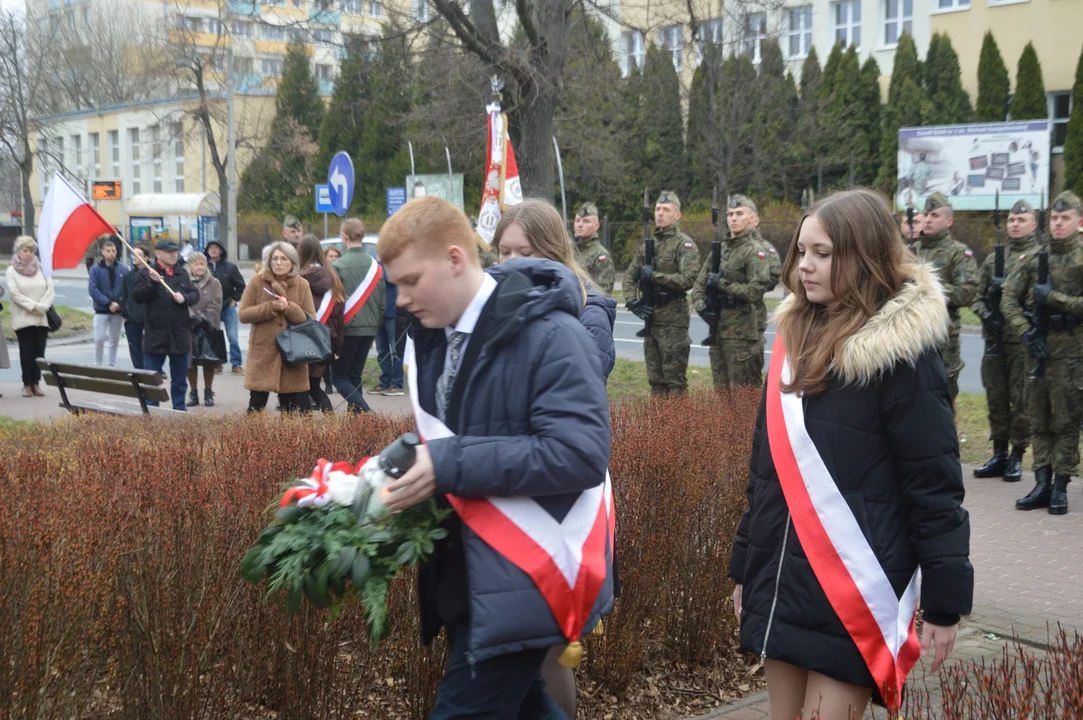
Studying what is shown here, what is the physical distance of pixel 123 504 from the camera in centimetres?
393

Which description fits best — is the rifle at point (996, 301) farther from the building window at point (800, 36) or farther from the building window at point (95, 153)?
the building window at point (95, 153)

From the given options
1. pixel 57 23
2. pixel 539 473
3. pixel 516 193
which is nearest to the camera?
pixel 539 473

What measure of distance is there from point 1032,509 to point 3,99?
4313cm

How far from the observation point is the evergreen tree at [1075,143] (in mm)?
30547

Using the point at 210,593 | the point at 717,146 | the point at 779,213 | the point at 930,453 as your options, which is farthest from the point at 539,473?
the point at 779,213

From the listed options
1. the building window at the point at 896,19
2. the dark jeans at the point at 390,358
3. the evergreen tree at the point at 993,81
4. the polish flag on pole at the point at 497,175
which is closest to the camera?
the polish flag on pole at the point at 497,175

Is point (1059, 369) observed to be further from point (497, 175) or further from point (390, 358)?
point (390, 358)

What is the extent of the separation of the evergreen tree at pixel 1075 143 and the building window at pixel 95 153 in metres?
55.1

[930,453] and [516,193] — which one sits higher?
[516,193]

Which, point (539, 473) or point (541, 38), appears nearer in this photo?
point (539, 473)

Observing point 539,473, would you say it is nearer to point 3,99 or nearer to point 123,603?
point 123,603

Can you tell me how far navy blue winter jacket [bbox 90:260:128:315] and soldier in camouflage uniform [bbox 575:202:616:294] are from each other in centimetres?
896

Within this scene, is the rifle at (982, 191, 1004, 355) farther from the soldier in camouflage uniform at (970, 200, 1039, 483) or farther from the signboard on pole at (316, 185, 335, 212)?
the signboard on pole at (316, 185, 335, 212)

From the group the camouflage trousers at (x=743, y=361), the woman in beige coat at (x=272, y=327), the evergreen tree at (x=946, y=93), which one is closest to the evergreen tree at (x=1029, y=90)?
the evergreen tree at (x=946, y=93)
